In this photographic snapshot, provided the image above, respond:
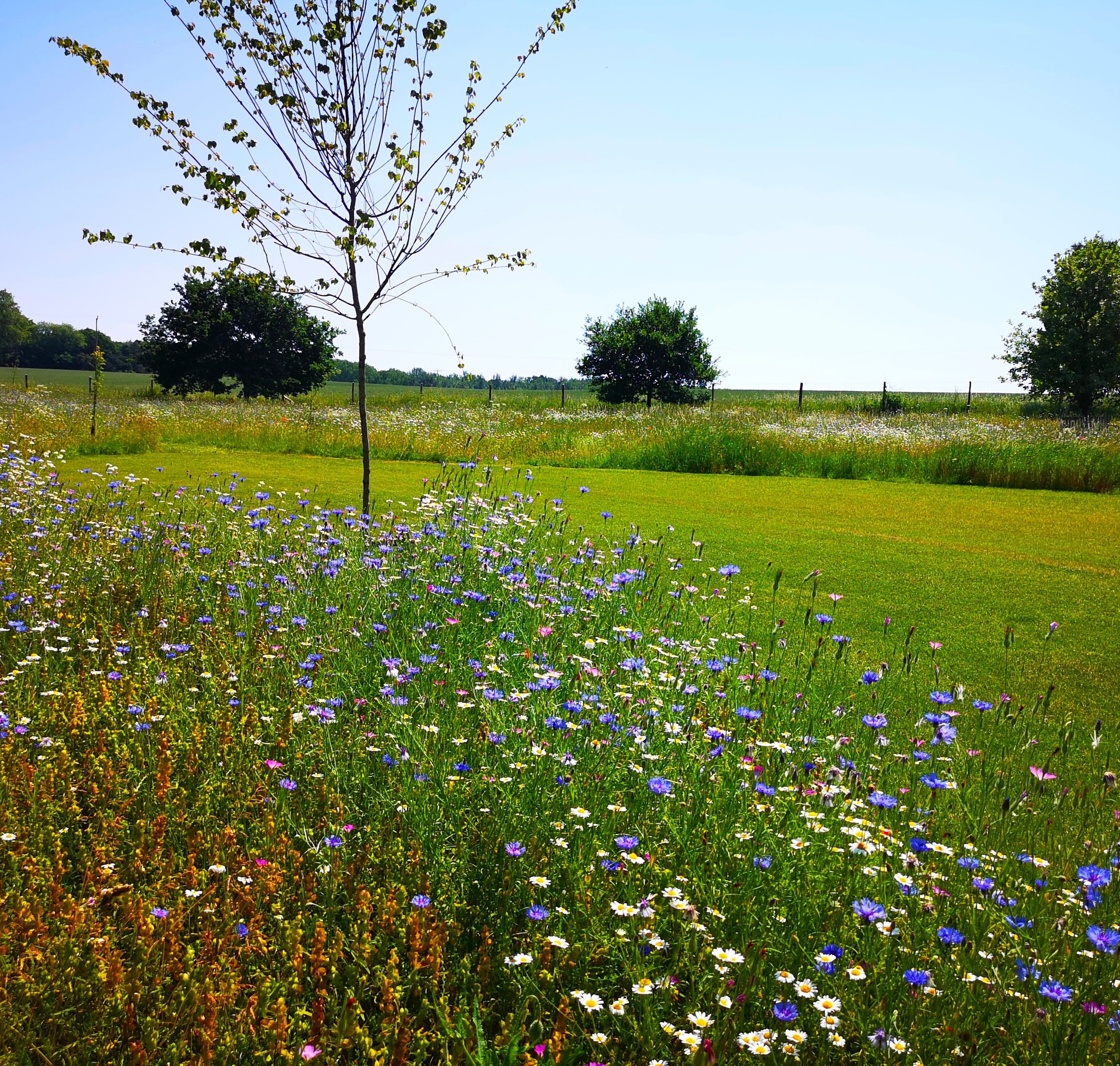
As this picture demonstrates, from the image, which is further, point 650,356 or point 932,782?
point 650,356

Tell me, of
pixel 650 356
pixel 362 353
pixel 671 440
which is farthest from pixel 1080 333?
pixel 362 353

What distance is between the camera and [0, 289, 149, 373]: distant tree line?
9056 cm

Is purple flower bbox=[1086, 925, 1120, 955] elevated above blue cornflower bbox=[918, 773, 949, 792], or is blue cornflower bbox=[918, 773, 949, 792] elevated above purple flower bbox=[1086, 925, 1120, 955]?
blue cornflower bbox=[918, 773, 949, 792]

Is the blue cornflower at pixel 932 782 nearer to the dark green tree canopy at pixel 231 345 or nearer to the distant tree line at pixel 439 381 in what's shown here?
the dark green tree canopy at pixel 231 345

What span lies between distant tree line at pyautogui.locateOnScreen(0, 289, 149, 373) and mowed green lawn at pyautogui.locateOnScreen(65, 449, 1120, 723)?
292 ft

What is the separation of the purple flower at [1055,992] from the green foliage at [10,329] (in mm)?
110501

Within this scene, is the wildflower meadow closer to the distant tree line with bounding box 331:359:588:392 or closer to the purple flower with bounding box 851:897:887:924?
the purple flower with bounding box 851:897:887:924

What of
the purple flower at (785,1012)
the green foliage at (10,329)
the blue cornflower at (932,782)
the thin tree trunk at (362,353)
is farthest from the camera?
the green foliage at (10,329)

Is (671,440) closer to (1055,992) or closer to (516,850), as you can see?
(516,850)

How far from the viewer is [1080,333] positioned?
3441 centimetres

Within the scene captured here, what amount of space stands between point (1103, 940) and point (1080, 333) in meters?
40.1

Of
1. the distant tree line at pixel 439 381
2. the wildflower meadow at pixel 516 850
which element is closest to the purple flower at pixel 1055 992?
the wildflower meadow at pixel 516 850

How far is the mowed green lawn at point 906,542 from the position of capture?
551cm

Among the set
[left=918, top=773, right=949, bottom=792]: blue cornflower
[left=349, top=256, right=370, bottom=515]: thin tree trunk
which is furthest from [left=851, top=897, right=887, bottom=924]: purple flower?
[left=349, top=256, right=370, bottom=515]: thin tree trunk
